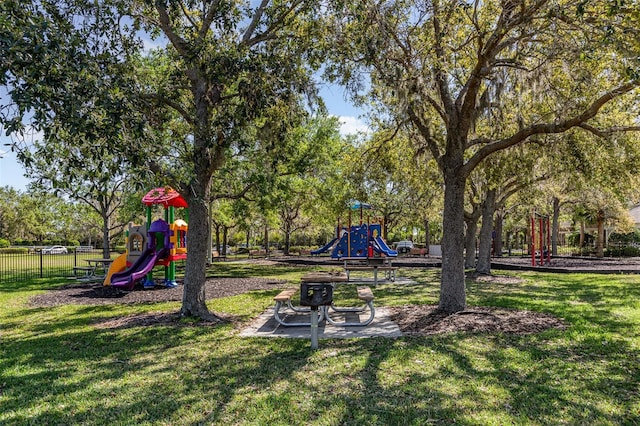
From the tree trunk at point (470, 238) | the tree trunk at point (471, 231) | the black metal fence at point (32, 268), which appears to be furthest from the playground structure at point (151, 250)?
the tree trunk at point (470, 238)

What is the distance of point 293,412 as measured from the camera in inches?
149

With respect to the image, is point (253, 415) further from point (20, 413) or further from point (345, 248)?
point (345, 248)

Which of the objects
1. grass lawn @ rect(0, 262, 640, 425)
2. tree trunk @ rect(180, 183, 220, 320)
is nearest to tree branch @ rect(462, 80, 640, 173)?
grass lawn @ rect(0, 262, 640, 425)

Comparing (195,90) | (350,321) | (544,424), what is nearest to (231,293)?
(350,321)

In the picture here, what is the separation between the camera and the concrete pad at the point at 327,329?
6755 mm

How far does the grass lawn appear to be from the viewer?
148 inches

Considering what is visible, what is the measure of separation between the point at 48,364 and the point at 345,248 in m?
13.3

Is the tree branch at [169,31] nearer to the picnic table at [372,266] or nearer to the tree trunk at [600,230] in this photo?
the picnic table at [372,266]

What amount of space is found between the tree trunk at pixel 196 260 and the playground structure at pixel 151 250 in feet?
16.4

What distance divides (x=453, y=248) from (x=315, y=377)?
4584 millimetres

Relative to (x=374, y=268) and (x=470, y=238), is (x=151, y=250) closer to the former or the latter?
(x=374, y=268)

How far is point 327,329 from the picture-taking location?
7.18 metres

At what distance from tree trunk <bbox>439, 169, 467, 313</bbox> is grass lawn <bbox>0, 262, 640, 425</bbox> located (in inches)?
68.2

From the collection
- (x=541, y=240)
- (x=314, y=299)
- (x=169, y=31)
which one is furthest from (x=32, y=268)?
(x=541, y=240)
